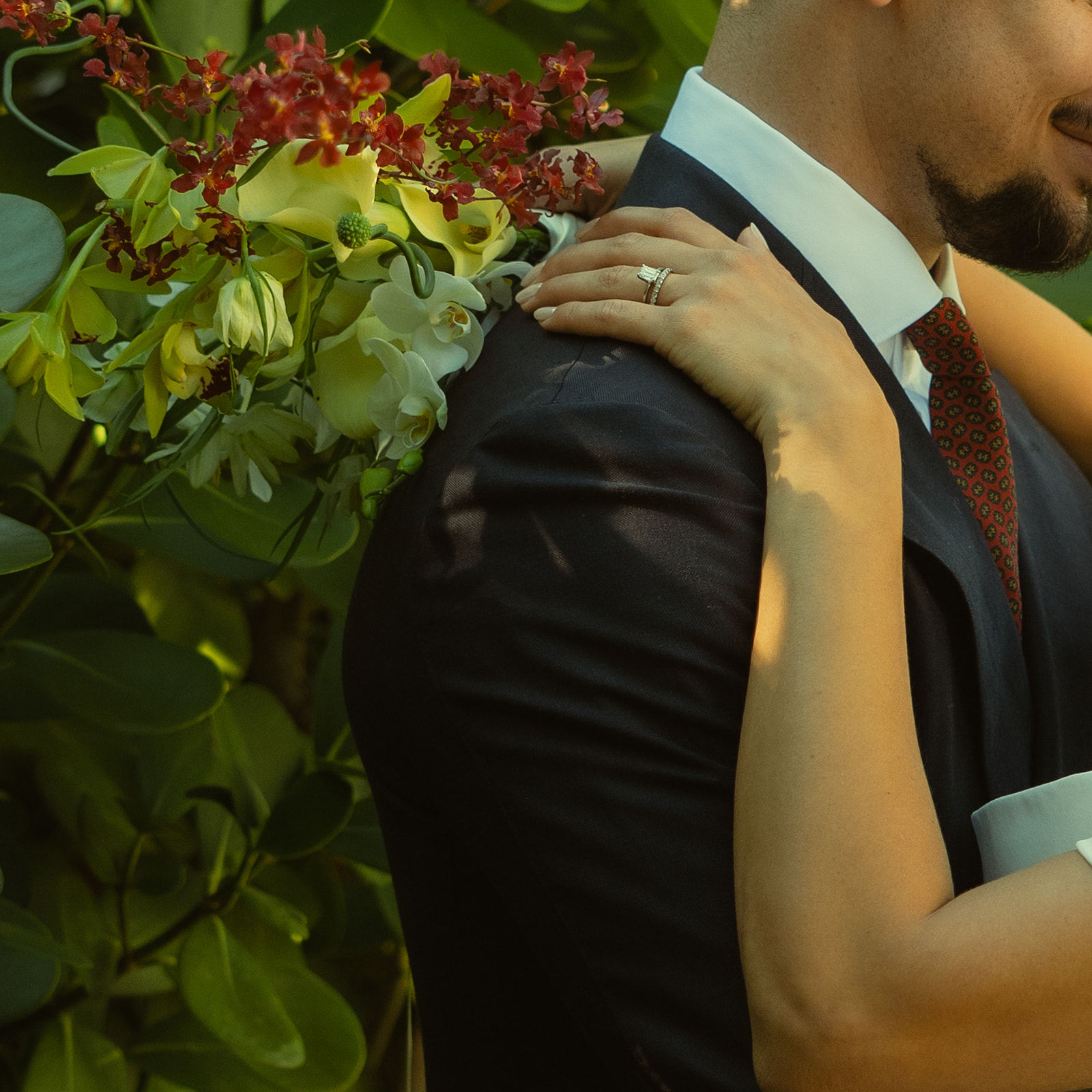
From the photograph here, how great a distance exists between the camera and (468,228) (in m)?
0.80

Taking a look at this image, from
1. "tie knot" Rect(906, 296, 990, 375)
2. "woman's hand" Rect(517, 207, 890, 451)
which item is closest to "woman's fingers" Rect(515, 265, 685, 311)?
"woman's hand" Rect(517, 207, 890, 451)

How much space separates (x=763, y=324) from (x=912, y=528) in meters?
0.18

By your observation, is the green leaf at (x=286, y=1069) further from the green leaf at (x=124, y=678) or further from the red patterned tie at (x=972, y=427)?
the red patterned tie at (x=972, y=427)

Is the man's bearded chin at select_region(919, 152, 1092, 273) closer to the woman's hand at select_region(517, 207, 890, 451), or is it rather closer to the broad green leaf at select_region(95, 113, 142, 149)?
the woman's hand at select_region(517, 207, 890, 451)

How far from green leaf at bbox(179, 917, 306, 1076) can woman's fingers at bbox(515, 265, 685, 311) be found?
75 cm

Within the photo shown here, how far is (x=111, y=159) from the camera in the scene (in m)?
0.72

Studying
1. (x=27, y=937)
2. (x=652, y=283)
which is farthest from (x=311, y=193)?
(x=27, y=937)

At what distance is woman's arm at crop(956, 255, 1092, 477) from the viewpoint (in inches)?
52.3

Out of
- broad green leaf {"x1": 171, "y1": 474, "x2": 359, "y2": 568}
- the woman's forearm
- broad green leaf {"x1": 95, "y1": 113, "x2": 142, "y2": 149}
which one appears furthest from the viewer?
broad green leaf {"x1": 171, "y1": 474, "x2": 359, "y2": 568}

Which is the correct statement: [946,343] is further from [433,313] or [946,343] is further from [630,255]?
[433,313]

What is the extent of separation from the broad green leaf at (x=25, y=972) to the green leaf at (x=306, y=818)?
287 mm

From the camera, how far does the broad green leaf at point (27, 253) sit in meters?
0.71

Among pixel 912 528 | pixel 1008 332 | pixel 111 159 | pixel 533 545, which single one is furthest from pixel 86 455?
pixel 1008 332

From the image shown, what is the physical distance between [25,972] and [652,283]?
83 centimetres
